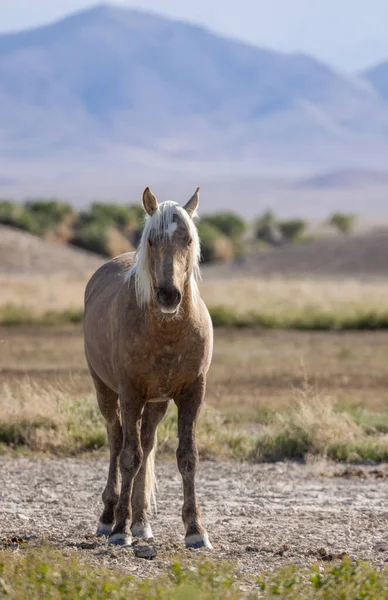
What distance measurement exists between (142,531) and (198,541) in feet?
2.03

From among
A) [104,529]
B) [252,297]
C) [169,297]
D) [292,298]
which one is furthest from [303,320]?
[169,297]

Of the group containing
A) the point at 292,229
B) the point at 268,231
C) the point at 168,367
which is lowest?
the point at 168,367

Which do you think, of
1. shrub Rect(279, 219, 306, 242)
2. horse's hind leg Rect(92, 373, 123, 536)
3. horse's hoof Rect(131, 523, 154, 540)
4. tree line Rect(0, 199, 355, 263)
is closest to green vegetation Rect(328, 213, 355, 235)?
shrub Rect(279, 219, 306, 242)

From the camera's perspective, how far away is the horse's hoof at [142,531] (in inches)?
359

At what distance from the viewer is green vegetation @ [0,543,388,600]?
21.1ft

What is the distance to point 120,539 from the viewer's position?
8844 mm

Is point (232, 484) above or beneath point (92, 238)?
beneath

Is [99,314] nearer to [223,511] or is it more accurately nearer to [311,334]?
[223,511]

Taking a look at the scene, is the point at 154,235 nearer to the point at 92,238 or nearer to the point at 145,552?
the point at 145,552

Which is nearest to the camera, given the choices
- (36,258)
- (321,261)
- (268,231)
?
(36,258)

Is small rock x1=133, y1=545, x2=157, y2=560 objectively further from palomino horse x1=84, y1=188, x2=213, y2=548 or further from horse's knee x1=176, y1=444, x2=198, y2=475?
horse's knee x1=176, y1=444, x2=198, y2=475

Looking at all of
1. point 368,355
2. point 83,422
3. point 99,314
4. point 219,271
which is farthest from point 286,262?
point 99,314

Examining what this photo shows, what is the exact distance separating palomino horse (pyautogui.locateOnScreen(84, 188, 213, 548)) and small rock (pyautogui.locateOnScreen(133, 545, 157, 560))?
1.06ft

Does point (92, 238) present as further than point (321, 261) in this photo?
Yes
